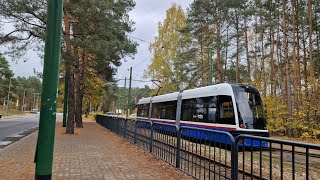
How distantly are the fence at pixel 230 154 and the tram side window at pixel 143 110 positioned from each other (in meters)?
15.6

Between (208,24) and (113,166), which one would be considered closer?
(113,166)

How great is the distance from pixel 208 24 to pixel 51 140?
2648 cm

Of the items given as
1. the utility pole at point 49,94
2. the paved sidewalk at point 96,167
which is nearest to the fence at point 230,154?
the paved sidewalk at point 96,167

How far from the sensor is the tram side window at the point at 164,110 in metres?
19.4

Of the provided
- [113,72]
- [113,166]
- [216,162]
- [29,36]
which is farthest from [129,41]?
[216,162]

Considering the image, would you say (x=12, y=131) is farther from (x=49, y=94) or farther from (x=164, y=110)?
(x=49, y=94)

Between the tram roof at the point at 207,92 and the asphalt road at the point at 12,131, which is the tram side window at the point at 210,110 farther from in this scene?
the asphalt road at the point at 12,131

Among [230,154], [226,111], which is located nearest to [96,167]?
[230,154]

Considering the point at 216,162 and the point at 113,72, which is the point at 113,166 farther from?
the point at 113,72

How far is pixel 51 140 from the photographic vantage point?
430 centimetres

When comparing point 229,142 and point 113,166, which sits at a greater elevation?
point 229,142

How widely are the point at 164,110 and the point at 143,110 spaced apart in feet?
21.1

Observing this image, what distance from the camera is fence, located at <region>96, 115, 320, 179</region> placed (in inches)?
144

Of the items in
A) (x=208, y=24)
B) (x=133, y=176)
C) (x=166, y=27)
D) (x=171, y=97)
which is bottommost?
(x=133, y=176)
